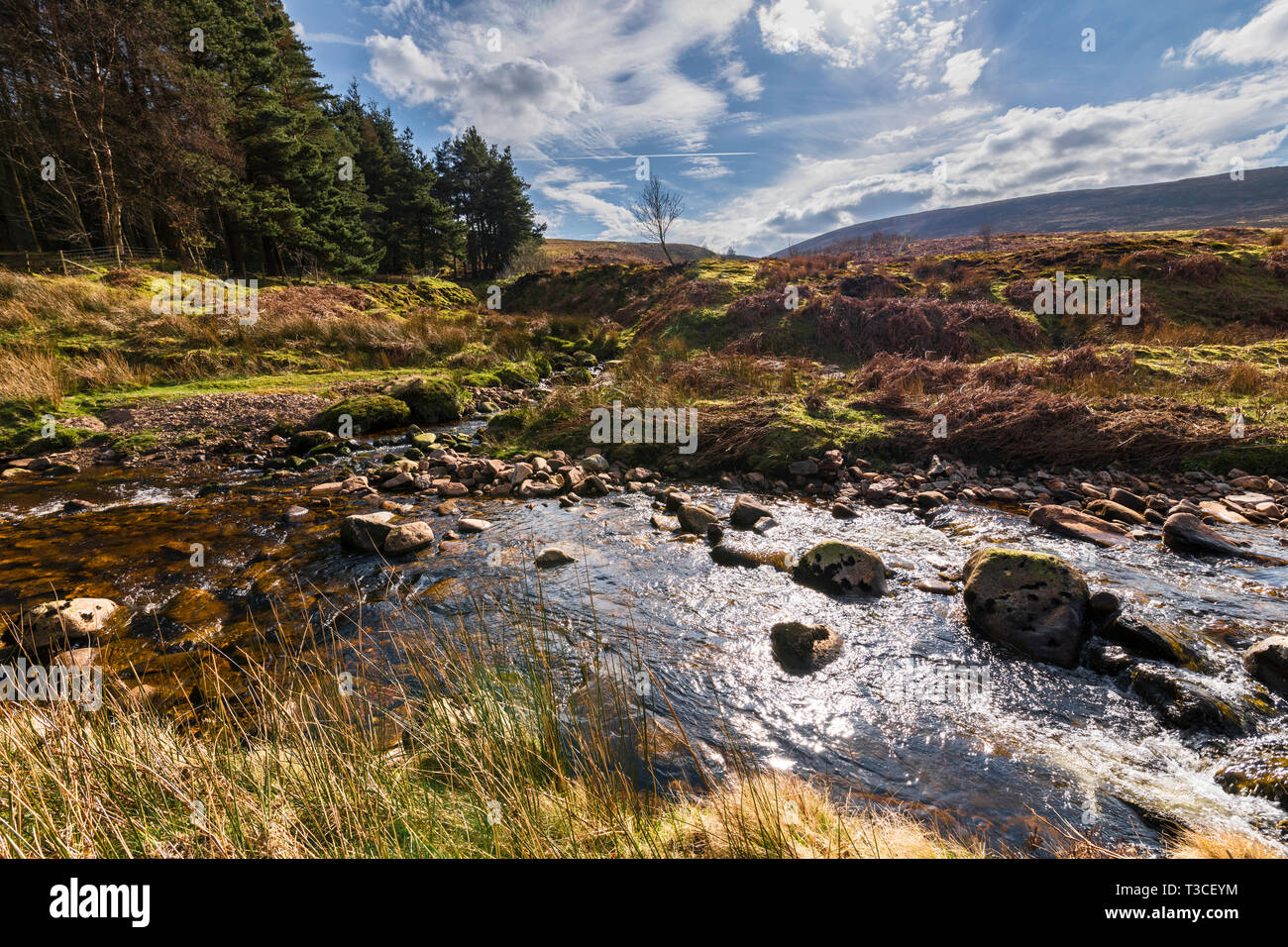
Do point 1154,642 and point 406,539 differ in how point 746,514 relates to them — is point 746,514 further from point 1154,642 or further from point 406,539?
point 406,539

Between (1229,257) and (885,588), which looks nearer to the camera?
(885,588)

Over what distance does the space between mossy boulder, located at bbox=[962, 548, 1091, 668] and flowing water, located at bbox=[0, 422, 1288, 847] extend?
16 centimetres

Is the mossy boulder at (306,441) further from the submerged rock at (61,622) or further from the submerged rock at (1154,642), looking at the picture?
the submerged rock at (1154,642)

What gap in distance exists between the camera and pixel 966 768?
9.02 feet

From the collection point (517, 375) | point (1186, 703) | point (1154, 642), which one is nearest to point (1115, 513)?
point (1154, 642)

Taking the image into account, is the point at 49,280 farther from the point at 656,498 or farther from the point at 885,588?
the point at 885,588

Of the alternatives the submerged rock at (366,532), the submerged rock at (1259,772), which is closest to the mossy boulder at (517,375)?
the submerged rock at (366,532)

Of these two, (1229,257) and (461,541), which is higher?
(1229,257)

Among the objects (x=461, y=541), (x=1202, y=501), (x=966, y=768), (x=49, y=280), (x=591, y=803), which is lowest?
(x=966, y=768)

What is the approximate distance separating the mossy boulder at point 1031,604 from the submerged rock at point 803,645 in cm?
125

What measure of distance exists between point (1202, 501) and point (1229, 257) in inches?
844

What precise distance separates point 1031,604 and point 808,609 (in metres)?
1.70
